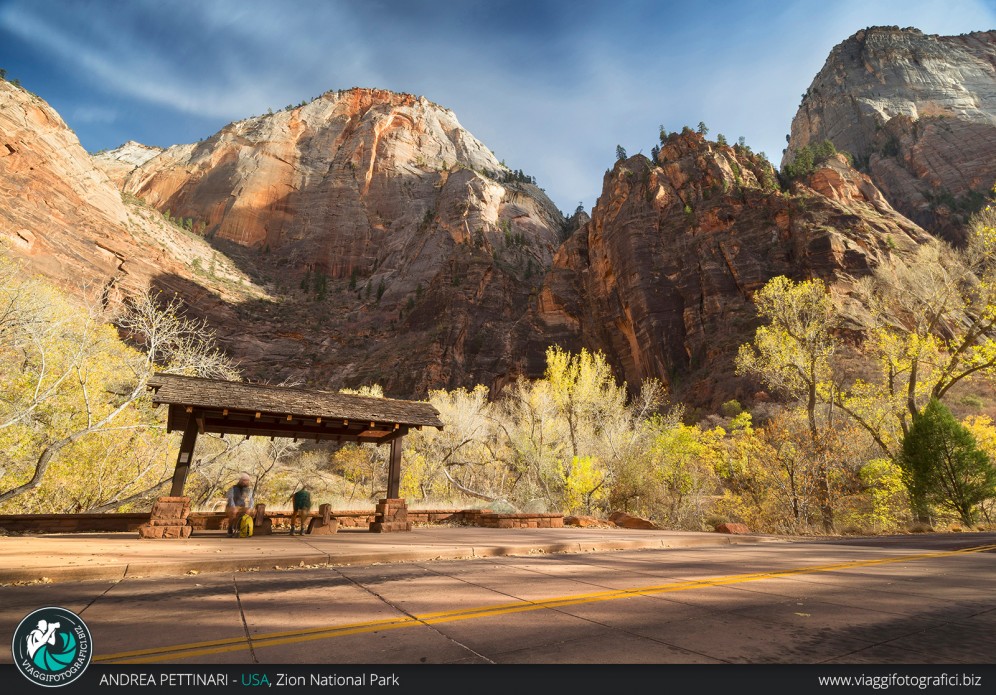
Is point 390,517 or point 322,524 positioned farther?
point 390,517

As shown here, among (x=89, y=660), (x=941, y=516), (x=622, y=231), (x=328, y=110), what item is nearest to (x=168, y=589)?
(x=89, y=660)

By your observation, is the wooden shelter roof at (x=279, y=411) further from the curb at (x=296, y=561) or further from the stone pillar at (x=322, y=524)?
the curb at (x=296, y=561)

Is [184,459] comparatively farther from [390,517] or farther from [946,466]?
[946,466]

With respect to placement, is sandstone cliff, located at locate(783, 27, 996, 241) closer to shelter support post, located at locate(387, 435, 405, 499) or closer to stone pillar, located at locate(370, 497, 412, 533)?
shelter support post, located at locate(387, 435, 405, 499)

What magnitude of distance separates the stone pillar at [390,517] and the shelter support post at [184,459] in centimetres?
517

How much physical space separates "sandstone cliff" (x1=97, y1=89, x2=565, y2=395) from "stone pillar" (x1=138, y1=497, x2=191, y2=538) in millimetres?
54950

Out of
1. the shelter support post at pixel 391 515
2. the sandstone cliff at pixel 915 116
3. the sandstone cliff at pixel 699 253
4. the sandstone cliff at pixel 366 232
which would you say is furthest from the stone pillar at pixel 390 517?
the sandstone cliff at pixel 915 116

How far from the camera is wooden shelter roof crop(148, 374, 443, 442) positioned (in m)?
11.5

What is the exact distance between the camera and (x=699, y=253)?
62188mm

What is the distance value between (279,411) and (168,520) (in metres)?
3.54

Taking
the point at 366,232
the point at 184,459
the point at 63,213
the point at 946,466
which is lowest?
the point at 184,459

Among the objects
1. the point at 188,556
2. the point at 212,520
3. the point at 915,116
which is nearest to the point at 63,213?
the point at 212,520

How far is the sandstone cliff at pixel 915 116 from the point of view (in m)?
79.4

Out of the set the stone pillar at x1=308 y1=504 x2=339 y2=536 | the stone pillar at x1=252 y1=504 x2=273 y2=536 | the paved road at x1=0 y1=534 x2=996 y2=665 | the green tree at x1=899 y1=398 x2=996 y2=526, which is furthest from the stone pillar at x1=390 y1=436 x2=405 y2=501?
the green tree at x1=899 y1=398 x2=996 y2=526
